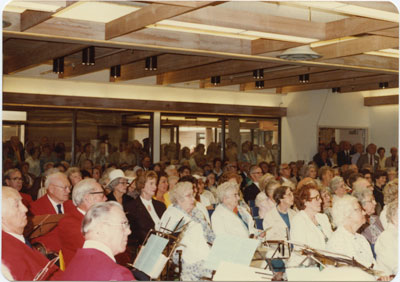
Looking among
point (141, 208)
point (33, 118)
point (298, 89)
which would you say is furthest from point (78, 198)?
point (298, 89)

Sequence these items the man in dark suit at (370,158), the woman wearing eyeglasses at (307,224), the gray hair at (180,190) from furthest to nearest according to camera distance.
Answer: the man in dark suit at (370,158) → the gray hair at (180,190) → the woman wearing eyeglasses at (307,224)

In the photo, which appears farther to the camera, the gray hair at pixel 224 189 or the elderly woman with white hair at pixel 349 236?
the gray hair at pixel 224 189

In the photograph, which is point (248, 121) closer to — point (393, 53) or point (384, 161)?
point (384, 161)

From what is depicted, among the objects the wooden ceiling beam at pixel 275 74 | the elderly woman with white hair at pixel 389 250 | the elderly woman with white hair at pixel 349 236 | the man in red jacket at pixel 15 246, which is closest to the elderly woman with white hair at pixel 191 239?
the elderly woman with white hair at pixel 349 236

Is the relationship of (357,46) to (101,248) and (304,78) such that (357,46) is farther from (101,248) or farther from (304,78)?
(101,248)

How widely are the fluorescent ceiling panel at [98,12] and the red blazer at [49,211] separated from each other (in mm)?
1824

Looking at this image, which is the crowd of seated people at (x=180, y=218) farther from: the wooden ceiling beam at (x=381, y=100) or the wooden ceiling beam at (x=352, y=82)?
the wooden ceiling beam at (x=381, y=100)

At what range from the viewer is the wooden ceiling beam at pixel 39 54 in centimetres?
720

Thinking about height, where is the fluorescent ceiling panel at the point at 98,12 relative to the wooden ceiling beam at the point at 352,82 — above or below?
above

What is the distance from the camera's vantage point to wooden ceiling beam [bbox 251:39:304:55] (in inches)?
247

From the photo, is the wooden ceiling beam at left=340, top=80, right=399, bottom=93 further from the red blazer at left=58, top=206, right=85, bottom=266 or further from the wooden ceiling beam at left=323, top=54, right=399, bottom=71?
the red blazer at left=58, top=206, right=85, bottom=266

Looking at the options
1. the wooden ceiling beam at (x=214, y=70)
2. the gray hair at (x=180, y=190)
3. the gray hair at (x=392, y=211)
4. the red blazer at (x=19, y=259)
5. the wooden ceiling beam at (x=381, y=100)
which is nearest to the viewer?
the red blazer at (x=19, y=259)

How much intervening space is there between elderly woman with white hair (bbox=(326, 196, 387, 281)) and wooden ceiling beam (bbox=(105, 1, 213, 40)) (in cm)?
185

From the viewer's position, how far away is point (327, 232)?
551 cm
